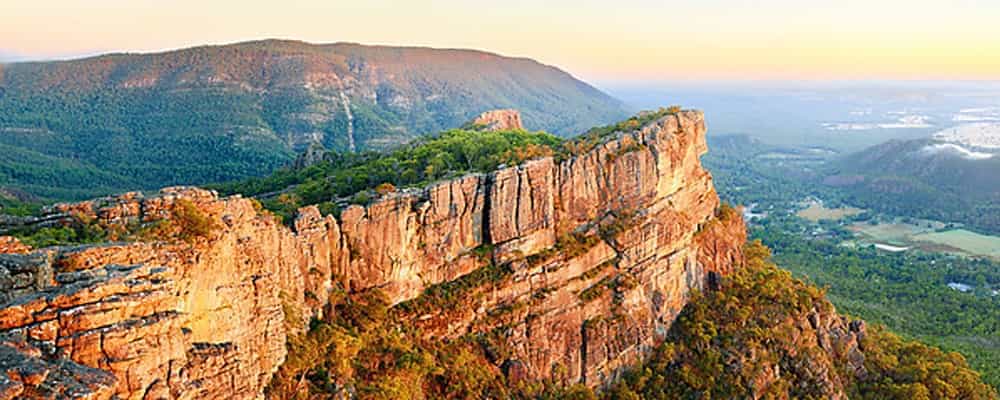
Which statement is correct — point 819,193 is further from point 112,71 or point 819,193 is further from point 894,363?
point 112,71

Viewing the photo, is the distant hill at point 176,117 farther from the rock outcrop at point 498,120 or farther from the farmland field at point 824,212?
the farmland field at point 824,212

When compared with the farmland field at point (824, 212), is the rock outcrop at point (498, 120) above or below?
above

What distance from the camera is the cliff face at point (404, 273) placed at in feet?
55.1

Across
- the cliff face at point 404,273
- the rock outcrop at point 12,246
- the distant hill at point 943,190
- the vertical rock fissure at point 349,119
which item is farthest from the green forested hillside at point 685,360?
the distant hill at point 943,190

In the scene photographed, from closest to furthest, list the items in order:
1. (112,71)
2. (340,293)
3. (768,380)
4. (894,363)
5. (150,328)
Result: 1. (150,328)
2. (340,293)
3. (768,380)
4. (894,363)
5. (112,71)

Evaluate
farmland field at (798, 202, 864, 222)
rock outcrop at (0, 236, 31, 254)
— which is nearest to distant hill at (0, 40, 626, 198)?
rock outcrop at (0, 236, 31, 254)

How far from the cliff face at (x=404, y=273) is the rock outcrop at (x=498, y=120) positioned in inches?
1072

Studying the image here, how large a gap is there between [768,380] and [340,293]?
2635 centimetres

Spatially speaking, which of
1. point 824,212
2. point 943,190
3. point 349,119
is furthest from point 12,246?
point 943,190

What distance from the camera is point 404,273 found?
3297cm

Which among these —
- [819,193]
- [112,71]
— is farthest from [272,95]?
[819,193]

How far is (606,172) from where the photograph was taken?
138 ft

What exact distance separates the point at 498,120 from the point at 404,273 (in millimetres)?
45882

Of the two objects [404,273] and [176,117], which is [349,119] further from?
[404,273]
